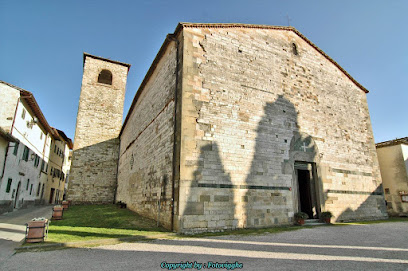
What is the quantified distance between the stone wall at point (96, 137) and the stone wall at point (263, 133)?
50.6ft

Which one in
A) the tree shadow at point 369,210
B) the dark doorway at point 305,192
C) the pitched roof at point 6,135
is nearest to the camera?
the dark doorway at point 305,192

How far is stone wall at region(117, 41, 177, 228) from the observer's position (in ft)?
27.2

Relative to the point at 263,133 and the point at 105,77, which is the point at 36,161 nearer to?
the point at 105,77

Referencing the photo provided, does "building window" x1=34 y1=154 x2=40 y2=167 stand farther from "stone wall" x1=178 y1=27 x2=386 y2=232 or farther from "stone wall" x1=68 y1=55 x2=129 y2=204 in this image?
"stone wall" x1=178 y1=27 x2=386 y2=232

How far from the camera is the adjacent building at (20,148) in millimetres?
13117

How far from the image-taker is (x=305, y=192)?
34.6 feet

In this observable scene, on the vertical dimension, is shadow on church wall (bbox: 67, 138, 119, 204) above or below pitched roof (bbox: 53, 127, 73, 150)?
below

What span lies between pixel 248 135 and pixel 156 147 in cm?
406

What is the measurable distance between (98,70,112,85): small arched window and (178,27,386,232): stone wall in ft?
56.6

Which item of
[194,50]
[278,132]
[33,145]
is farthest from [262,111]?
[33,145]

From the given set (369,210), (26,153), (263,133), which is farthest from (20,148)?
(369,210)

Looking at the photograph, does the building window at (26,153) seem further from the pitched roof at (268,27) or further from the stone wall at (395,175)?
the stone wall at (395,175)

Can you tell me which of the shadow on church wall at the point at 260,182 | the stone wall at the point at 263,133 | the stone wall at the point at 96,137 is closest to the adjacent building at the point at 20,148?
the stone wall at the point at 96,137

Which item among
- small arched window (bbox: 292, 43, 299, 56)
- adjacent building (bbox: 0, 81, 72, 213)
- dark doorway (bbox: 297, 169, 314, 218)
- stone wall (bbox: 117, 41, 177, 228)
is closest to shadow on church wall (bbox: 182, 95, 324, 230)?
dark doorway (bbox: 297, 169, 314, 218)
